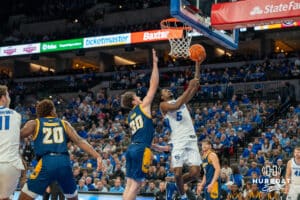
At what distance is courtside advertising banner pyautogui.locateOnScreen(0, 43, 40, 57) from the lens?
3222cm

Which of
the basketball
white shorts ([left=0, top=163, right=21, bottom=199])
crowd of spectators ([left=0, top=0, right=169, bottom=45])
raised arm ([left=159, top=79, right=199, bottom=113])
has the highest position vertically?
crowd of spectators ([left=0, top=0, right=169, bottom=45])

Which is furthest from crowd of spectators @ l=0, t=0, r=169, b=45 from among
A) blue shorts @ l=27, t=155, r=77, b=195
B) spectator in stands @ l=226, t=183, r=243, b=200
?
blue shorts @ l=27, t=155, r=77, b=195

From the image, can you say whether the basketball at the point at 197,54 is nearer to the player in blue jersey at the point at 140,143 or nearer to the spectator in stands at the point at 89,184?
the player in blue jersey at the point at 140,143

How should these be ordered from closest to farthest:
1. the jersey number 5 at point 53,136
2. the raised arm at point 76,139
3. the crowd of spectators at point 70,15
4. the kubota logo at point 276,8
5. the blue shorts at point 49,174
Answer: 1. the blue shorts at point 49,174
2. the jersey number 5 at point 53,136
3. the raised arm at point 76,139
4. the kubota logo at point 276,8
5. the crowd of spectators at point 70,15

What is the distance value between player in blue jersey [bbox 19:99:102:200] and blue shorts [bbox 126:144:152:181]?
0.82m

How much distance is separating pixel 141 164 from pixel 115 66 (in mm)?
27901

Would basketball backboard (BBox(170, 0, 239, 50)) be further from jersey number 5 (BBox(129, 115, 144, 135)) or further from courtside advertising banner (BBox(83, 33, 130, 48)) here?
courtside advertising banner (BBox(83, 33, 130, 48))

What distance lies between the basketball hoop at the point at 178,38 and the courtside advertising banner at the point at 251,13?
1134 millimetres

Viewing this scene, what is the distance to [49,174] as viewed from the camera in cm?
654

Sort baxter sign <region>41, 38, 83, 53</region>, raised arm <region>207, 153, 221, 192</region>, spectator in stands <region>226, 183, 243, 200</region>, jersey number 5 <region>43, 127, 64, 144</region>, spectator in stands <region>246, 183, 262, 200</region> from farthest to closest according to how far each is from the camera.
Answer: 1. baxter sign <region>41, 38, 83, 53</region>
2. spectator in stands <region>226, 183, 243, 200</region>
3. spectator in stands <region>246, 183, 262, 200</region>
4. raised arm <region>207, 153, 221, 192</region>
5. jersey number 5 <region>43, 127, 64, 144</region>

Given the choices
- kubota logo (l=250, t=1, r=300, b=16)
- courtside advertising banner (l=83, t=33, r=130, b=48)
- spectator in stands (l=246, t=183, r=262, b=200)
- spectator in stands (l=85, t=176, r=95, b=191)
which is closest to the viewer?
kubota logo (l=250, t=1, r=300, b=16)

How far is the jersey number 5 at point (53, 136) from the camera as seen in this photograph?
6695mm

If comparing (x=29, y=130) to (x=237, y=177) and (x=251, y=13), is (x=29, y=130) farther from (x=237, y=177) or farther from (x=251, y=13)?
(x=237, y=177)

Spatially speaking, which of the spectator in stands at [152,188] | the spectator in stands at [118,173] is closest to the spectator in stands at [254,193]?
the spectator in stands at [152,188]
